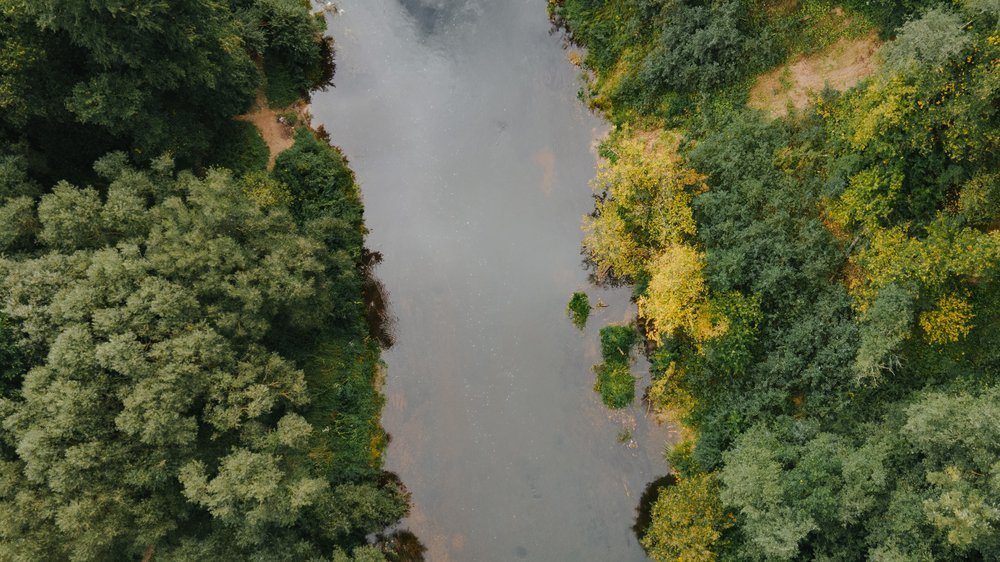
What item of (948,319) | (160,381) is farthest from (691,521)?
(160,381)

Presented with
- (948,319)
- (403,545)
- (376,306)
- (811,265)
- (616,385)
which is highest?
(376,306)

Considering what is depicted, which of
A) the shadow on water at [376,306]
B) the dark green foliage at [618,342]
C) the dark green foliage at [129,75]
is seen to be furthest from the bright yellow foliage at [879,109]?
the dark green foliage at [129,75]

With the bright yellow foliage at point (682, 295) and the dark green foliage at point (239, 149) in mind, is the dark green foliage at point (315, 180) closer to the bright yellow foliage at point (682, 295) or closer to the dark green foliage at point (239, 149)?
the dark green foliage at point (239, 149)

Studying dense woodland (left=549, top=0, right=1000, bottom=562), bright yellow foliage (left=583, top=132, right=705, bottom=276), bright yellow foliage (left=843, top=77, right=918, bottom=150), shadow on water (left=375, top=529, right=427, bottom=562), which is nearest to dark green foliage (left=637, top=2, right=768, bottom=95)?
dense woodland (left=549, top=0, right=1000, bottom=562)

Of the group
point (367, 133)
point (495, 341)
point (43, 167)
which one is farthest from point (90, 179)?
point (495, 341)

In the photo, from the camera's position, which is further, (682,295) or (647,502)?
(647,502)

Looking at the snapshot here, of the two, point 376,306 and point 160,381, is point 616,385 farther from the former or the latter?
point 160,381
